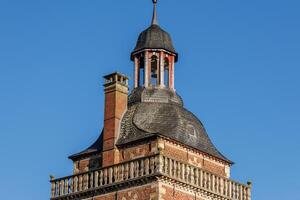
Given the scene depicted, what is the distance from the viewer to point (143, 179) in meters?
44.7

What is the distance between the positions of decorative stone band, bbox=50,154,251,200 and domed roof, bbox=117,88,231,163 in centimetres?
→ 192

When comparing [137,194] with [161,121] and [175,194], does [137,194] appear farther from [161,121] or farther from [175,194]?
[161,121]

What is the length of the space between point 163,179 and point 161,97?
22.5ft

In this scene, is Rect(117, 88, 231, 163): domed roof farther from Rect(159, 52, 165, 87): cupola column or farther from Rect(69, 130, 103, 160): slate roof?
Rect(69, 130, 103, 160): slate roof

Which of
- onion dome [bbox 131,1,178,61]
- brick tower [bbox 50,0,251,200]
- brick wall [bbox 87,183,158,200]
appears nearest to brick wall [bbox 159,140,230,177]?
brick tower [bbox 50,0,251,200]

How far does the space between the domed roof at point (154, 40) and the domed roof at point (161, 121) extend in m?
2.52

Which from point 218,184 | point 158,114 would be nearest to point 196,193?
point 218,184

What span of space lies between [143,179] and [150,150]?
91.0 inches

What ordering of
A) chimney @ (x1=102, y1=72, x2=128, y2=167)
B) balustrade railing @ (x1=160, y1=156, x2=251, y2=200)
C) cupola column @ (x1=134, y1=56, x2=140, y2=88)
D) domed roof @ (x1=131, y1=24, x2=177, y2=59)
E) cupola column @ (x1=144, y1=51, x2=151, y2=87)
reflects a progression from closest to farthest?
balustrade railing @ (x1=160, y1=156, x2=251, y2=200) < chimney @ (x1=102, y1=72, x2=128, y2=167) < cupola column @ (x1=144, y1=51, x2=151, y2=87) < domed roof @ (x1=131, y1=24, x2=177, y2=59) < cupola column @ (x1=134, y1=56, x2=140, y2=88)

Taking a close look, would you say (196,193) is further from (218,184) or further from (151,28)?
(151,28)

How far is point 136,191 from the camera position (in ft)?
148

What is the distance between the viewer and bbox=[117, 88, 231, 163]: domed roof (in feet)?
156

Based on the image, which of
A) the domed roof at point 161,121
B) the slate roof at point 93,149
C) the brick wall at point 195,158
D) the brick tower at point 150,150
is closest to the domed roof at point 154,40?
the brick tower at point 150,150

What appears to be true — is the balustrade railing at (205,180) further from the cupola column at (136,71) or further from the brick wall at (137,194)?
the cupola column at (136,71)
